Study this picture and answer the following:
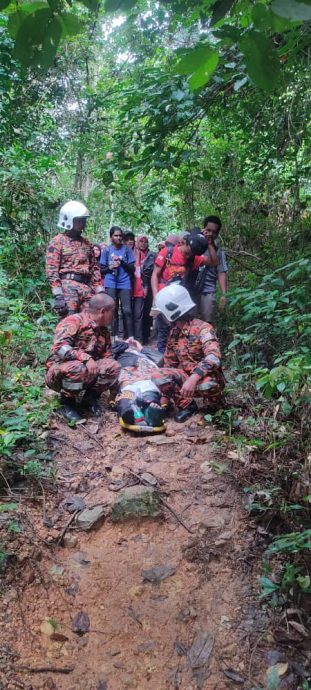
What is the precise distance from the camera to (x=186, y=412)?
4508mm

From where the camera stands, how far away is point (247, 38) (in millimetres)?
1185

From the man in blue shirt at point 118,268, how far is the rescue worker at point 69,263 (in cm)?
119

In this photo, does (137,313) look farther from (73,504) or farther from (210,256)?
(73,504)

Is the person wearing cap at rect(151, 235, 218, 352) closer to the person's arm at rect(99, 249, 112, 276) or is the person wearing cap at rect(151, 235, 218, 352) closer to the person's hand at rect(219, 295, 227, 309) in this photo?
the person's hand at rect(219, 295, 227, 309)

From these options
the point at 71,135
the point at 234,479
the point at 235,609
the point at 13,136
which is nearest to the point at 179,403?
the point at 234,479

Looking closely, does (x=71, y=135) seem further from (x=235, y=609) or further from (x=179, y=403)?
(x=235, y=609)

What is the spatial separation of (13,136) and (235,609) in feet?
24.8

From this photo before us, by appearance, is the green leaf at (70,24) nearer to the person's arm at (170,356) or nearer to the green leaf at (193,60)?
the green leaf at (193,60)

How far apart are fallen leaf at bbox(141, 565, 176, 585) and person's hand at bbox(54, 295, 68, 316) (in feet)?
11.0

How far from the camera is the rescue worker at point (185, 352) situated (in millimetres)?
4301

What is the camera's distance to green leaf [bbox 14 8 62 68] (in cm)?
125

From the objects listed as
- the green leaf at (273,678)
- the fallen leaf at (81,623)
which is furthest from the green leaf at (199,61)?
the fallen leaf at (81,623)

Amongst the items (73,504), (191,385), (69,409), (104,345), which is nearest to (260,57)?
(73,504)

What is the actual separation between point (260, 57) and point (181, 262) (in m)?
4.48
